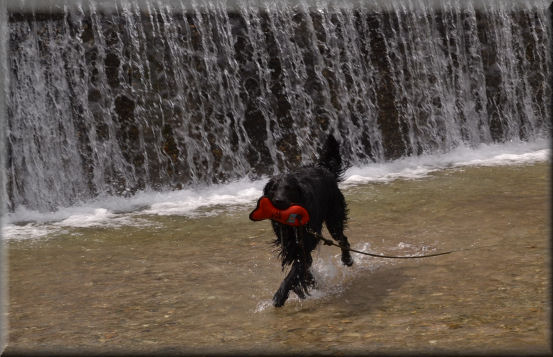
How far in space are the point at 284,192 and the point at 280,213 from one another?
0.18 m

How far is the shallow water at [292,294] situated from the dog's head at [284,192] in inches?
32.0

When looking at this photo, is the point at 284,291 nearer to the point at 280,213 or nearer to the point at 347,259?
the point at 280,213

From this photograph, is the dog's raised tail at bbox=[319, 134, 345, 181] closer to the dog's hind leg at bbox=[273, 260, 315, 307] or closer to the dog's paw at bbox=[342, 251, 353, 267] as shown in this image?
→ the dog's paw at bbox=[342, 251, 353, 267]

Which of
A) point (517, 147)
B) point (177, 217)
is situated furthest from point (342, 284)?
point (517, 147)

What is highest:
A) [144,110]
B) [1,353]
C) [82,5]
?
[82,5]

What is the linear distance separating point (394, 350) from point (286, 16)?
8798mm

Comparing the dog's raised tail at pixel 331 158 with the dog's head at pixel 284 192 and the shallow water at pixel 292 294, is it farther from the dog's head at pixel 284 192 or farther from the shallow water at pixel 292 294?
the dog's head at pixel 284 192

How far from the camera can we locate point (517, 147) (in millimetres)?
12727

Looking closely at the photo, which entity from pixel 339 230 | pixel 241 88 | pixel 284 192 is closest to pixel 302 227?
pixel 284 192

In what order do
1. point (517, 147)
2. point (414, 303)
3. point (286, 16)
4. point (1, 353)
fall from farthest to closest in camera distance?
point (517, 147) → point (286, 16) → point (414, 303) → point (1, 353)

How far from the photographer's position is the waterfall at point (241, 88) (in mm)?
10406

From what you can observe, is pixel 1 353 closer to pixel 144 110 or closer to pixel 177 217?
pixel 177 217

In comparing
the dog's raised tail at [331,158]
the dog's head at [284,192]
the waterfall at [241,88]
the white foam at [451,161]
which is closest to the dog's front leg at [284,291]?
the dog's head at [284,192]

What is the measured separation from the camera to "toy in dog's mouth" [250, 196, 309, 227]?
4.86 meters
